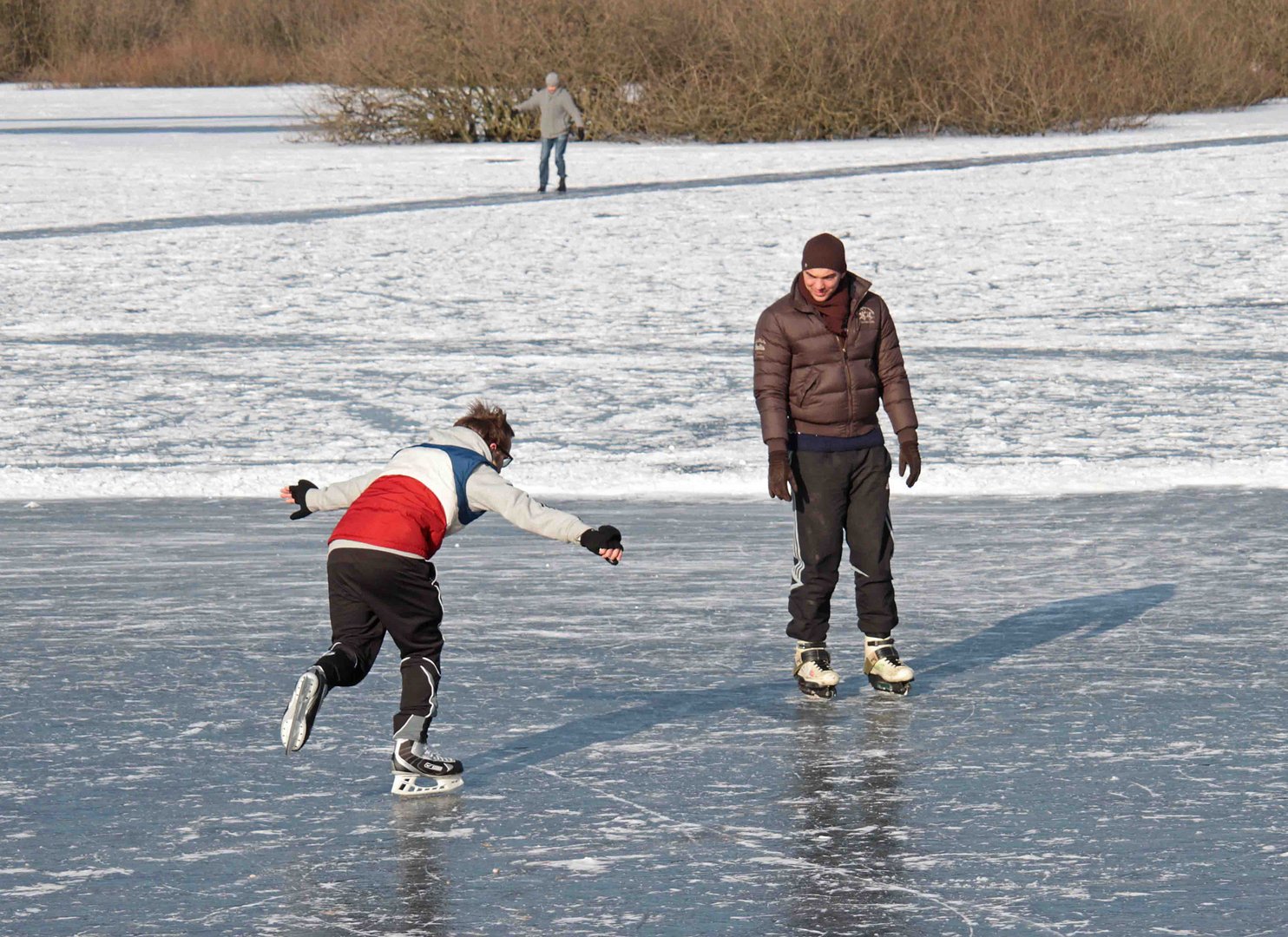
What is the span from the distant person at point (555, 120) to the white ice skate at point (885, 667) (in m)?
19.2

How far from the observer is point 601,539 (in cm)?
510

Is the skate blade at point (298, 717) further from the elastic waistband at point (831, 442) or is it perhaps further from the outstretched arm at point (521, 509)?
the elastic waistband at point (831, 442)

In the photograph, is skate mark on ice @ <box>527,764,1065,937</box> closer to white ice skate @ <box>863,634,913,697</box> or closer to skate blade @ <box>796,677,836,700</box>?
skate blade @ <box>796,677,836,700</box>

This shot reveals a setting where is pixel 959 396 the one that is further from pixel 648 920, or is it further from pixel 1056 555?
pixel 648 920

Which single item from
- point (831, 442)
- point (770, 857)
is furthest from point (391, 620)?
point (831, 442)

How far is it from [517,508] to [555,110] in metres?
20.6

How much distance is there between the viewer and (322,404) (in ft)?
44.6

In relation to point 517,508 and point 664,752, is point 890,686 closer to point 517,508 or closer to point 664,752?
point 664,752

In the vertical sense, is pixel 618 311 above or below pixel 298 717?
above

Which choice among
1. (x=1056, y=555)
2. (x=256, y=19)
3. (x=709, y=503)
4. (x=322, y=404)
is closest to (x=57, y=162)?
(x=322, y=404)

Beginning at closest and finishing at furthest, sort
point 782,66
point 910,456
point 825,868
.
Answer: point 825,868 < point 910,456 < point 782,66

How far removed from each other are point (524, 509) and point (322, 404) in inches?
339

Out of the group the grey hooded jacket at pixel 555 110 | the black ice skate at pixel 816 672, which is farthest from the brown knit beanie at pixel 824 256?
the grey hooded jacket at pixel 555 110

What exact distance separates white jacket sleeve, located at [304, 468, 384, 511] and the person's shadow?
31.5 inches
